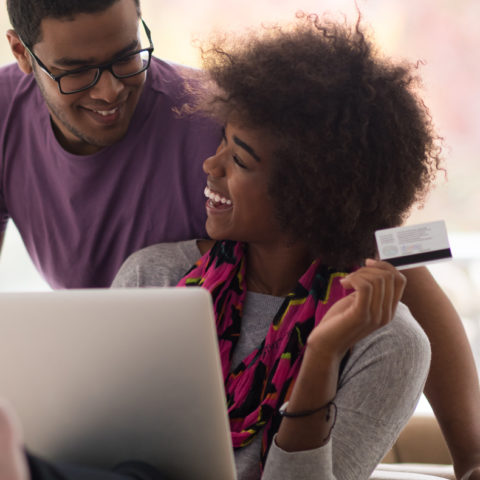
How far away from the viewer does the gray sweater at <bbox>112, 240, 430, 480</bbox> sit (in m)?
1.02

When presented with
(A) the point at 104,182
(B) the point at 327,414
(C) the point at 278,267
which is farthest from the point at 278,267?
(A) the point at 104,182

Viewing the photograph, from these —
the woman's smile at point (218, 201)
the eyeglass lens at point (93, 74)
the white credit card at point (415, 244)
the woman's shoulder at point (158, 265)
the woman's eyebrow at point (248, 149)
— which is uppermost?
the eyeglass lens at point (93, 74)

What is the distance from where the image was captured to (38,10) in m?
1.29

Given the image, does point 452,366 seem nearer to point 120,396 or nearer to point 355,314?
point 355,314

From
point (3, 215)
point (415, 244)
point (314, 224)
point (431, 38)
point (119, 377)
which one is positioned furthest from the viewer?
point (431, 38)

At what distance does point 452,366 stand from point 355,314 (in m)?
0.50

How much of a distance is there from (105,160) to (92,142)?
0.16 ft

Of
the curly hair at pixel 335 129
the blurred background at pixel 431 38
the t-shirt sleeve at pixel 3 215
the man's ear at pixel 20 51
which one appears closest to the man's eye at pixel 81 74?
the man's ear at pixel 20 51

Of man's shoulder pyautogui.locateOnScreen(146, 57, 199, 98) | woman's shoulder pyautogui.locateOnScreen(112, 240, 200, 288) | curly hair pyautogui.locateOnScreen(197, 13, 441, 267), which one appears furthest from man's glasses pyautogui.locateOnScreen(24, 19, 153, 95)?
woman's shoulder pyautogui.locateOnScreen(112, 240, 200, 288)

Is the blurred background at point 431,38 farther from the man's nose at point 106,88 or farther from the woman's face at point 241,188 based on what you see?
the woman's face at point 241,188

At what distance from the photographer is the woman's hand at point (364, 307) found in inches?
37.7

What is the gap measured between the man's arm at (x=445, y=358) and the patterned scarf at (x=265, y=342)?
242 mm

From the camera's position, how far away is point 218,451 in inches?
31.0

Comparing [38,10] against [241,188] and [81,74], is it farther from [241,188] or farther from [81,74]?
[241,188]
